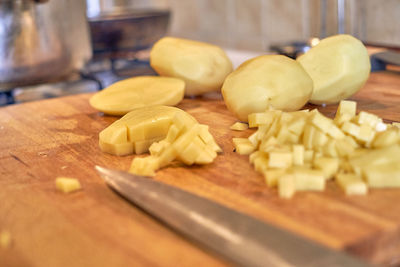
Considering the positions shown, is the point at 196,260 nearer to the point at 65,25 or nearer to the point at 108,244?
the point at 108,244

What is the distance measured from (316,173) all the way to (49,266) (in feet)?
1.30

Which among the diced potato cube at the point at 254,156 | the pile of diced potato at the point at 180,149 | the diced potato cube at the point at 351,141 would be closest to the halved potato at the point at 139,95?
the pile of diced potato at the point at 180,149

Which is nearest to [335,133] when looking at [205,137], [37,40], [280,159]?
[280,159]

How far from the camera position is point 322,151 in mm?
813

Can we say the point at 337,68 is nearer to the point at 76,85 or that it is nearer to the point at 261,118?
the point at 261,118

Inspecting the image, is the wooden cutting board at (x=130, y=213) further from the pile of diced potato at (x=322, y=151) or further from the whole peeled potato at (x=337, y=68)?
the whole peeled potato at (x=337, y=68)

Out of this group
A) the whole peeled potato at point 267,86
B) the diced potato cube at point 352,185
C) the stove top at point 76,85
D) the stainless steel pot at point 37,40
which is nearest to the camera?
the diced potato cube at point 352,185

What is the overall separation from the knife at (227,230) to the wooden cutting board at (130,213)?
0.06ft

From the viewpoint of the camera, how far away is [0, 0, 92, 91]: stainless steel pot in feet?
4.92

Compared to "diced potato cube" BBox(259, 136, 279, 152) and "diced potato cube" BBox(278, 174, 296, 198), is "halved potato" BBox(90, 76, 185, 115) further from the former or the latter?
"diced potato cube" BBox(278, 174, 296, 198)

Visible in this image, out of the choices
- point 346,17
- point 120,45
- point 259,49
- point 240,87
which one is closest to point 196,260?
point 240,87

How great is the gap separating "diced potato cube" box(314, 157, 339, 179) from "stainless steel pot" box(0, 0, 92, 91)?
1082 mm

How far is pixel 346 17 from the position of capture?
209cm

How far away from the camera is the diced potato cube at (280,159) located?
2.53 feet
